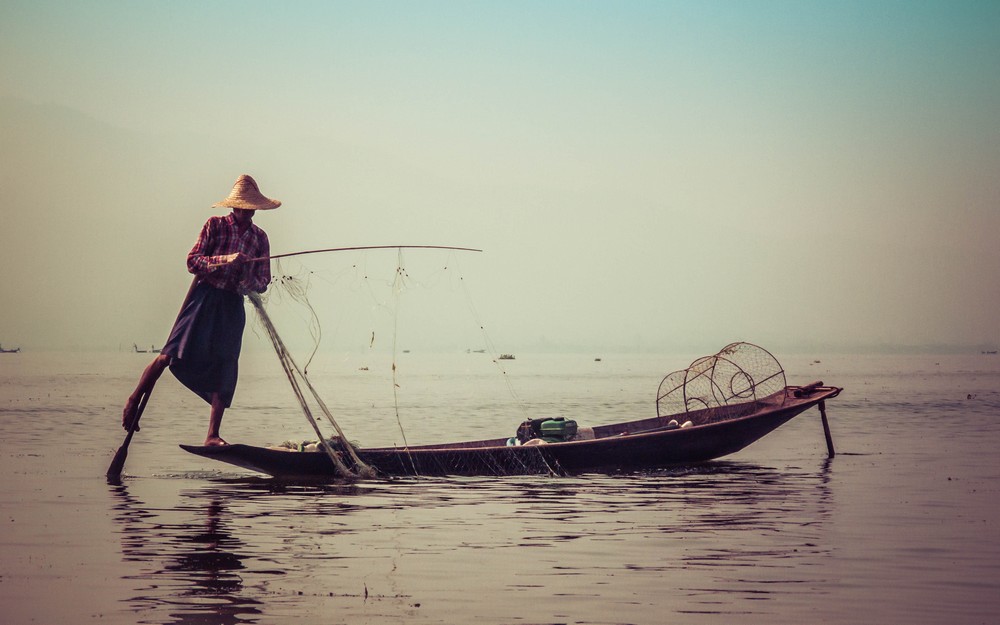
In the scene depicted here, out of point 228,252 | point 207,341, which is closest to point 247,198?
point 228,252

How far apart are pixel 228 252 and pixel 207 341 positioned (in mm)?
946

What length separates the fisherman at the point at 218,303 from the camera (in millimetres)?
11500

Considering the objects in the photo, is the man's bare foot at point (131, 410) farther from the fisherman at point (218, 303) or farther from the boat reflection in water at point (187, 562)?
the boat reflection in water at point (187, 562)

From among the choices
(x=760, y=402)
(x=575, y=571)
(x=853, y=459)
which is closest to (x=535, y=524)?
(x=575, y=571)

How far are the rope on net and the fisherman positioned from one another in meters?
0.23

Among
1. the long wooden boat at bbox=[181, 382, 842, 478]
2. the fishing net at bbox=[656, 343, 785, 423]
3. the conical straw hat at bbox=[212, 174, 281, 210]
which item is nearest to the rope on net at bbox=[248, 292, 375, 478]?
the long wooden boat at bbox=[181, 382, 842, 478]

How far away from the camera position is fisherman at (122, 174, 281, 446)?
37.7 feet

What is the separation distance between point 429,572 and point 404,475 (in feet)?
18.7

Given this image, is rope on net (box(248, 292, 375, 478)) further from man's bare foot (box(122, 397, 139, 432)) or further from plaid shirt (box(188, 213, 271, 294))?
man's bare foot (box(122, 397, 139, 432))

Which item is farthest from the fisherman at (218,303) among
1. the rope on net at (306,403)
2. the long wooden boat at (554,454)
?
the long wooden boat at (554,454)

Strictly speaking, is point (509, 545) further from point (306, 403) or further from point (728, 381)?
point (728, 381)

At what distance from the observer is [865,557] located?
8602 millimetres

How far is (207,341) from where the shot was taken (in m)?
11.6

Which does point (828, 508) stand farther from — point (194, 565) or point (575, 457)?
point (194, 565)
